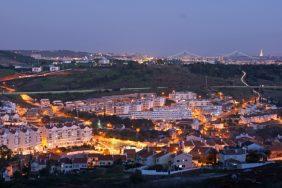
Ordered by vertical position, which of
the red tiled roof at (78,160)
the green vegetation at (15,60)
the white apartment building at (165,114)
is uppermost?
the green vegetation at (15,60)

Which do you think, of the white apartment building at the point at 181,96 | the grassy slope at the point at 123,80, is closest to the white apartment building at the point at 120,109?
the white apartment building at the point at 181,96

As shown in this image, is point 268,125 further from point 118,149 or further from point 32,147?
point 32,147

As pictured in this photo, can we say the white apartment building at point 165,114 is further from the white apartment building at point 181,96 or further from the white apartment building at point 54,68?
the white apartment building at point 54,68

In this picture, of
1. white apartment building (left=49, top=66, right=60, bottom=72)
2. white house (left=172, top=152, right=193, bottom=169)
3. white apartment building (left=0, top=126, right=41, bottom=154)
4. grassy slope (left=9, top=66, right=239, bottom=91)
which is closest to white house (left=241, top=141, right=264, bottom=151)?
white house (left=172, top=152, right=193, bottom=169)

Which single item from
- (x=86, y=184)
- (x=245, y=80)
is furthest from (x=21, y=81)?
(x=86, y=184)

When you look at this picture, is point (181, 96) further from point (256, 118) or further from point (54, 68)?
point (54, 68)

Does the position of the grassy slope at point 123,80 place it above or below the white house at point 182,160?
above

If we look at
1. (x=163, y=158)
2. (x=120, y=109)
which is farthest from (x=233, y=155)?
(x=120, y=109)
